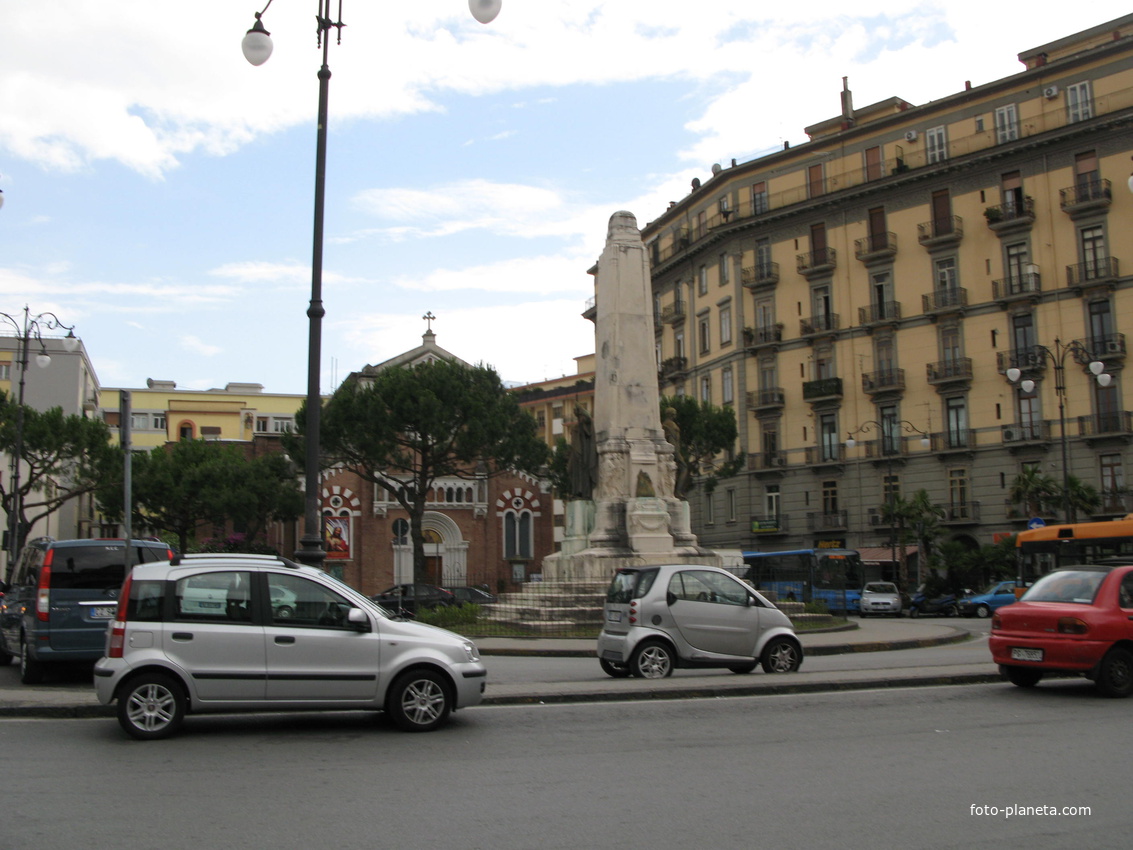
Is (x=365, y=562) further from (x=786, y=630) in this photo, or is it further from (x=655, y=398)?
(x=786, y=630)

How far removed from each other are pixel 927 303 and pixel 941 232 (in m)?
3.08

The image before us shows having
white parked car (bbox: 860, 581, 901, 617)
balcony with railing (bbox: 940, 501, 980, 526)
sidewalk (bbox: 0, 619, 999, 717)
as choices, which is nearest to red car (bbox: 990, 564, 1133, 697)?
sidewalk (bbox: 0, 619, 999, 717)

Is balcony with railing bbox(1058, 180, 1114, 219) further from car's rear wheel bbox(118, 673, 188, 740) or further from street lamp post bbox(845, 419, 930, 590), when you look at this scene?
car's rear wheel bbox(118, 673, 188, 740)

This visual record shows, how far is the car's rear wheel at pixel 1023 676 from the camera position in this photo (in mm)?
11344

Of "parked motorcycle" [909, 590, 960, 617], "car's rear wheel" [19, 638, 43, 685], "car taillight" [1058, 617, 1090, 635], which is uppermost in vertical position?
"car taillight" [1058, 617, 1090, 635]

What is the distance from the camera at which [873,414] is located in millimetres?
47812

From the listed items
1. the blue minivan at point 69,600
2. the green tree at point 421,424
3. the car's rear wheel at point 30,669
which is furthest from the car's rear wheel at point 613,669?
the green tree at point 421,424

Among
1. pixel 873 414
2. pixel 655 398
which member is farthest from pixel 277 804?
pixel 873 414

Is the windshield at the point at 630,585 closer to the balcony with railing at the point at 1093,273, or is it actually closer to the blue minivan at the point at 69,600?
the blue minivan at the point at 69,600

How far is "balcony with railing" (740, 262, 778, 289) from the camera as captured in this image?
51812mm

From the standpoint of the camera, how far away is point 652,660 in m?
12.9

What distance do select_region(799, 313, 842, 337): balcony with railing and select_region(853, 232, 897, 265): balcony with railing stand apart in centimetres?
294

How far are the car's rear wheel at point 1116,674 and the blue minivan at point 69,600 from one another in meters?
10.6

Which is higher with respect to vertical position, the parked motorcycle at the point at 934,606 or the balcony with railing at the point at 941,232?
the balcony with railing at the point at 941,232
